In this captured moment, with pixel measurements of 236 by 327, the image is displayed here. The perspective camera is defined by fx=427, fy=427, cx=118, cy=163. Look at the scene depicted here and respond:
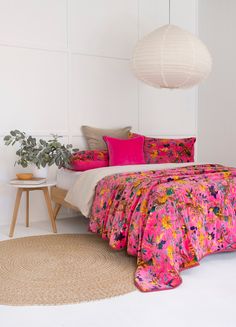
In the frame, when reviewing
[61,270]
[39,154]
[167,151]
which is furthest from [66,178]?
[61,270]

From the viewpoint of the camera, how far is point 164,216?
2641 millimetres

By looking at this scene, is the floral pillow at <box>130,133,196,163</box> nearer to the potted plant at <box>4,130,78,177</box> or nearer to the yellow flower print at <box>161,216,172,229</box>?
the potted plant at <box>4,130,78,177</box>

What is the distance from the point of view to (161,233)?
2592 mm

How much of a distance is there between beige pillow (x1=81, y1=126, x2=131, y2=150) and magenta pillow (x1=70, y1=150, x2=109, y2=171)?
241mm

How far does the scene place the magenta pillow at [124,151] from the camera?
412cm

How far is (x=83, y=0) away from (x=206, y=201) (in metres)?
2.70

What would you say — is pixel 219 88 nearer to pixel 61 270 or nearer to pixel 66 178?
pixel 66 178

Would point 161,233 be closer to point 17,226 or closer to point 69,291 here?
point 69,291

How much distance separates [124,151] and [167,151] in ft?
1.61

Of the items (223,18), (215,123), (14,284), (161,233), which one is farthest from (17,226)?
(223,18)

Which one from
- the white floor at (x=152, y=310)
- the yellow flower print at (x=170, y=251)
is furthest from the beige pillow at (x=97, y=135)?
the white floor at (x=152, y=310)

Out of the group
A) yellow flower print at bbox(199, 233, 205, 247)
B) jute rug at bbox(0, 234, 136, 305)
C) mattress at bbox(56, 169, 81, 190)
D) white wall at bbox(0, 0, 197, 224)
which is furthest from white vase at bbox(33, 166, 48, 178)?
yellow flower print at bbox(199, 233, 205, 247)

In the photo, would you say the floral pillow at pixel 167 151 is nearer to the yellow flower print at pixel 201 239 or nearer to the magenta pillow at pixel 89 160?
the magenta pillow at pixel 89 160

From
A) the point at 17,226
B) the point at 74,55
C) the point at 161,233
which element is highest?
the point at 74,55
